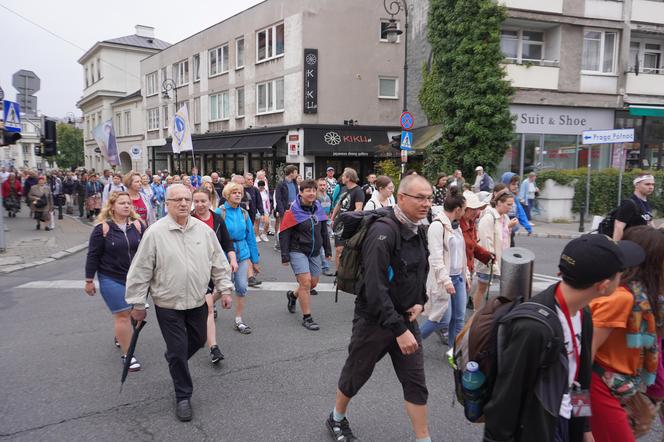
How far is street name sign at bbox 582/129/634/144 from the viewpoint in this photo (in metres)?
13.8

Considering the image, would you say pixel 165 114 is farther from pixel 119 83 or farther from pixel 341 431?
pixel 341 431

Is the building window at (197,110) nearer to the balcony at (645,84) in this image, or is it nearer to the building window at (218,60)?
the building window at (218,60)

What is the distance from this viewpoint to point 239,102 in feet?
94.2

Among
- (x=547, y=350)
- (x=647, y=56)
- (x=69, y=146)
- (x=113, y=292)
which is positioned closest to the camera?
(x=547, y=350)

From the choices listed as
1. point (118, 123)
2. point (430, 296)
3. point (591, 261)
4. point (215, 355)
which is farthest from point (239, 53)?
point (591, 261)

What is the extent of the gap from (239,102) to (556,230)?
19825 millimetres

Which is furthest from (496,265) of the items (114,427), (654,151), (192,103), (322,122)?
(192,103)

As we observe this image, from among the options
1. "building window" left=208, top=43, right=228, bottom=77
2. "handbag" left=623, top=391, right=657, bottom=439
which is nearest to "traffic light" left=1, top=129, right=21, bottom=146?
"handbag" left=623, top=391, right=657, bottom=439

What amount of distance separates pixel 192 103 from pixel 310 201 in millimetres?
30183

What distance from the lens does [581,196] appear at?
17609 millimetres

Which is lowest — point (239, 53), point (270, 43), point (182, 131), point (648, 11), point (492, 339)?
point (492, 339)

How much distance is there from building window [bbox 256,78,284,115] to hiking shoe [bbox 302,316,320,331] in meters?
20.1

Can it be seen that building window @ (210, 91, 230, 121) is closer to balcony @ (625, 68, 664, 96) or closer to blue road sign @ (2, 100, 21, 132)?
blue road sign @ (2, 100, 21, 132)

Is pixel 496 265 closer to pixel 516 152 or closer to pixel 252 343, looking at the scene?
pixel 252 343
